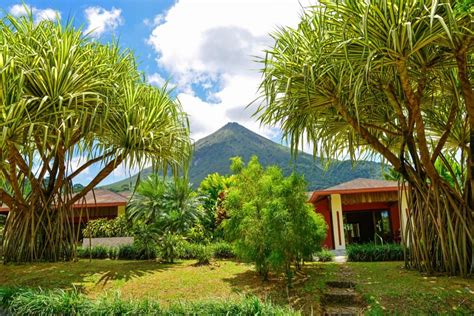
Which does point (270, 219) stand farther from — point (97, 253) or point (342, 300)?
point (97, 253)

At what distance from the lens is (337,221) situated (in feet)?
44.9

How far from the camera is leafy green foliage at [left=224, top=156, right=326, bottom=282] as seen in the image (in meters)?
5.59

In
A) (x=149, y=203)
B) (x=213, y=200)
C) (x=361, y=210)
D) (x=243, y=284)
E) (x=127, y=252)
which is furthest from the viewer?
(x=361, y=210)

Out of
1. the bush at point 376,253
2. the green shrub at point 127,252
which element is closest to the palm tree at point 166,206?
the green shrub at point 127,252

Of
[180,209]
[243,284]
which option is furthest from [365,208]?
[243,284]

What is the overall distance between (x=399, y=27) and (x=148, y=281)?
17.3ft

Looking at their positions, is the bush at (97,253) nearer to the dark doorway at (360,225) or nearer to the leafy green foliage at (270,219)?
the leafy green foliage at (270,219)

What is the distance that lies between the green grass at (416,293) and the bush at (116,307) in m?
1.32

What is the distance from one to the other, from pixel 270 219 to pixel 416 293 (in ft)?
6.84

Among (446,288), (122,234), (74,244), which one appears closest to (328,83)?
(446,288)

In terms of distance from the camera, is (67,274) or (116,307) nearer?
(116,307)

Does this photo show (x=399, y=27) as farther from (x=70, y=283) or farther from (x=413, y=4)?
(x=70, y=283)

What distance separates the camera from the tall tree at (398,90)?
4.98 m

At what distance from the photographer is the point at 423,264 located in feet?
21.6
